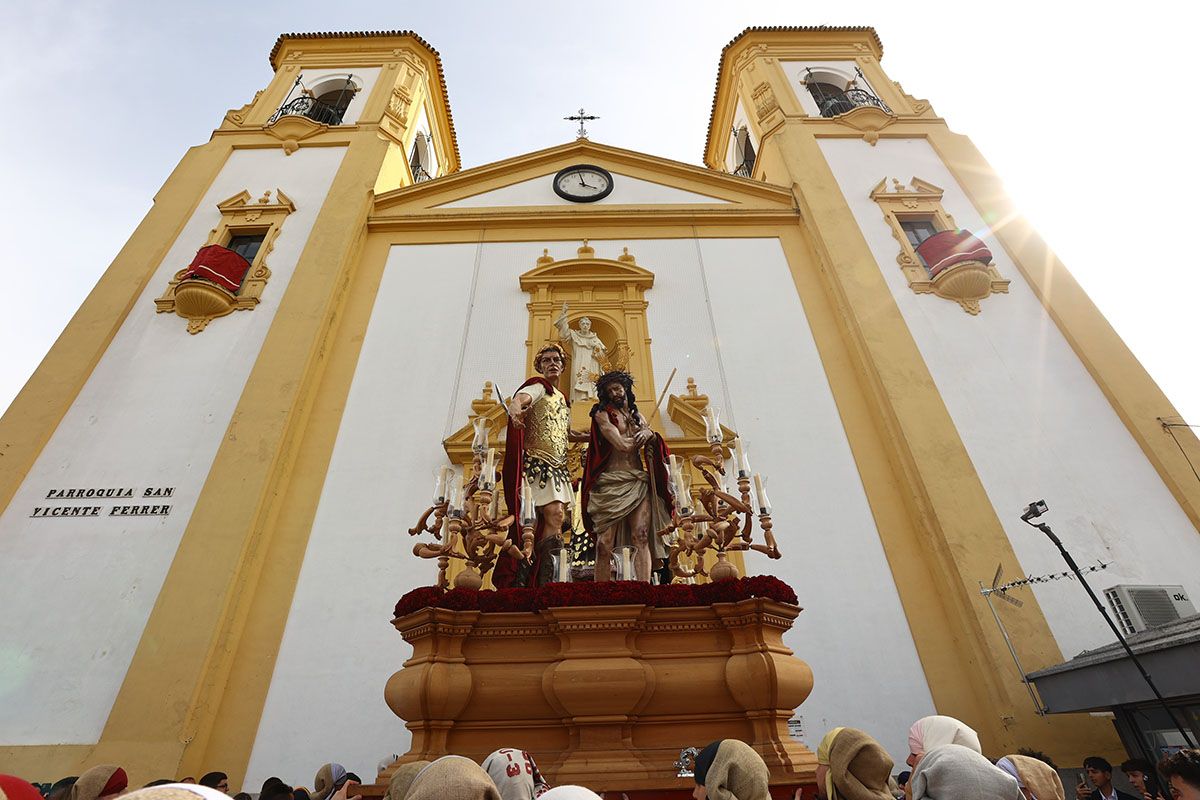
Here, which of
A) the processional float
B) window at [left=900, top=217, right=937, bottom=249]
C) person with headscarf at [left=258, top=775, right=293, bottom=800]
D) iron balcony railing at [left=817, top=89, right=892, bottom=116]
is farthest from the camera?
iron balcony railing at [left=817, top=89, right=892, bottom=116]

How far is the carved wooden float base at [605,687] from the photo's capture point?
3.71 meters

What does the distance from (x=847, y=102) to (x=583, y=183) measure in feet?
22.0

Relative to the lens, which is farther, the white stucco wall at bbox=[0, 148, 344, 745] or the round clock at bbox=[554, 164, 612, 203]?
the round clock at bbox=[554, 164, 612, 203]

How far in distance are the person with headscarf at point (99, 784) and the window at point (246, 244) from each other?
32.7 feet

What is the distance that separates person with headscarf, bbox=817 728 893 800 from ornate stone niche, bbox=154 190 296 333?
10487 mm

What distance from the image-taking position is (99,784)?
325 centimetres

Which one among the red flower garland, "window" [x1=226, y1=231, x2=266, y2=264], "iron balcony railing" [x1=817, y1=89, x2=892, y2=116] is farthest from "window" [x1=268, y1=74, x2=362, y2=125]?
the red flower garland

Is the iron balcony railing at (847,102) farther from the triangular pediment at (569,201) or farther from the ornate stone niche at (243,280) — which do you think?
the ornate stone niche at (243,280)

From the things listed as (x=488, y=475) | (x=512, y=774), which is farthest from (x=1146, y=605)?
(x=512, y=774)

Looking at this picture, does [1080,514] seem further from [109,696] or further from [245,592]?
[109,696]

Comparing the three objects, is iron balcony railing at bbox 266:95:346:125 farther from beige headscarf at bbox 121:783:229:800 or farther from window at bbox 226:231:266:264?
beige headscarf at bbox 121:783:229:800

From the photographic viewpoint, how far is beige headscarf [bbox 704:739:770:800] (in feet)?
8.07

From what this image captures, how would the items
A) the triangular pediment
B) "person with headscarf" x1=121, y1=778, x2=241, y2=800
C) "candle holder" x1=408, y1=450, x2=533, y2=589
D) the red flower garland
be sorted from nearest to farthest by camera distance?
1. "person with headscarf" x1=121, y1=778, x2=241, y2=800
2. the red flower garland
3. "candle holder" x1=408, y1=450, x2=533, y2=589
4. the triangular pediment

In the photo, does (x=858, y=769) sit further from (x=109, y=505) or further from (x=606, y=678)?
(x=109, y=505)
